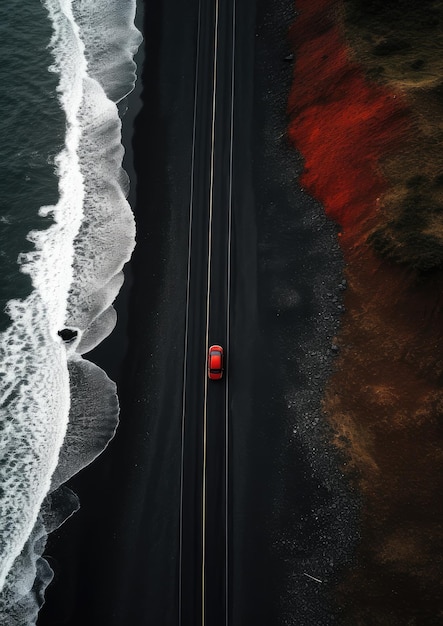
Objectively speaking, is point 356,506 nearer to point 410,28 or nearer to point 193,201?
point 193,201

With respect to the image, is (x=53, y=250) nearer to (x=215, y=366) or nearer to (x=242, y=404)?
(x=215, y=366)

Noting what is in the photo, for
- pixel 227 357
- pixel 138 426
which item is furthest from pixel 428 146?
pixel 138 426

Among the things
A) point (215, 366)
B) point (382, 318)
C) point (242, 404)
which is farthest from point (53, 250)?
point (382, 318)

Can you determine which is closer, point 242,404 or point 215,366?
point 242,404

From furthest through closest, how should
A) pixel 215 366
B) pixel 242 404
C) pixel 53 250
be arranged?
pixel 53 250 → pixel 215 366 → pixel 242 404

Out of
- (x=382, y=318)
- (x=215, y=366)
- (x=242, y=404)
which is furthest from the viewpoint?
(x=382, y=318)

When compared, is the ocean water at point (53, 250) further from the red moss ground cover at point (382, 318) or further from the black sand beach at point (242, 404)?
the red moss ground cover at point (382, 318)

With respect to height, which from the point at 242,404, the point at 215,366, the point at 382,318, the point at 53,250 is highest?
the point at 53,250
